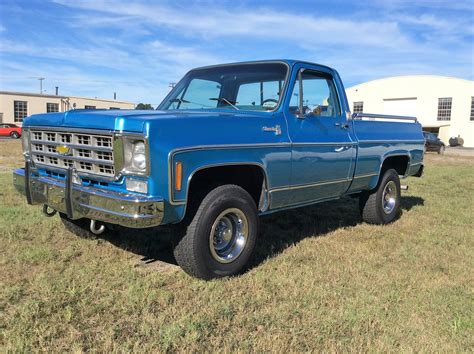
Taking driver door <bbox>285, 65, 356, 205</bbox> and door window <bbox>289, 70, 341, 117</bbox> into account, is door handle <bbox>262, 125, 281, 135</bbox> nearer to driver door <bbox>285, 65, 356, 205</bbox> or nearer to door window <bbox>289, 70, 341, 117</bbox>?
driver door <bbox>285, 65, 356, 205</bbox>

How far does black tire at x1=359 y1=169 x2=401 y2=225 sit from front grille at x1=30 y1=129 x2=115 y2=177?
4141 millimetres

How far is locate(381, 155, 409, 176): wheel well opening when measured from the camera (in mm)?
6725

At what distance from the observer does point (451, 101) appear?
44219 mm

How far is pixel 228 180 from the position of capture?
167 inches

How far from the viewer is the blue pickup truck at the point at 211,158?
335 centimetres

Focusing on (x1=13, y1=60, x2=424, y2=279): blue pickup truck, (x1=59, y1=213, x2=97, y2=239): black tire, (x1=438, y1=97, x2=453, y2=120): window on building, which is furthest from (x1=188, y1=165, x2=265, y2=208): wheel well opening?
(x1=438, y1=97, x2=453, y2=120): window on building

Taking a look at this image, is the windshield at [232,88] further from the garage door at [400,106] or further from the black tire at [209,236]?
the garage door at [400,106]

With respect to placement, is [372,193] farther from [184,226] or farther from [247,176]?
[184,226]

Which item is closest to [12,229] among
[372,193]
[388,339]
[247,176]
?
[247,176]

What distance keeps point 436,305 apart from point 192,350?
6.66ft

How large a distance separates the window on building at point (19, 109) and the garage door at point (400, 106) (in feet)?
135

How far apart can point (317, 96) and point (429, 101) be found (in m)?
44.6

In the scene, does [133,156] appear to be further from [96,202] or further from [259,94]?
[259,94]

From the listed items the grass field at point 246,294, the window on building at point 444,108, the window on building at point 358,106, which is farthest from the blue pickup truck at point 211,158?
the window on building at point 358,106
